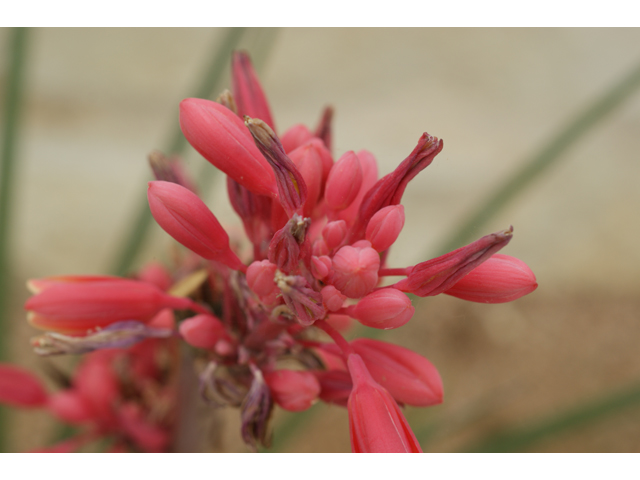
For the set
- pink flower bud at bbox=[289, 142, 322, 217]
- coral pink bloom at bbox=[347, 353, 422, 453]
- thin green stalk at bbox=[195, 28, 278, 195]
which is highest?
thin green stalk at bbox=[195, 28, 278, 195]

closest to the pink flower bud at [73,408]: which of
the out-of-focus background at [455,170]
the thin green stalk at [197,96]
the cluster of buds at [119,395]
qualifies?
the cluster of buds at [119,395]

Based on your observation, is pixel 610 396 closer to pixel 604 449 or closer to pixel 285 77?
pixel 604 449

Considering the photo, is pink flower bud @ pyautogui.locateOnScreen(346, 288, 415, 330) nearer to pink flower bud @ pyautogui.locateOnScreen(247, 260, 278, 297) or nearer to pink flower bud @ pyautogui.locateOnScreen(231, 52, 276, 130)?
pink flower bud @ pyautogui.locateOnScreen(247, 260, 278, 297)

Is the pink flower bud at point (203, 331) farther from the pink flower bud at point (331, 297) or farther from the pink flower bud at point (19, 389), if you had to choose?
the pink flower bud at point (19, 389)

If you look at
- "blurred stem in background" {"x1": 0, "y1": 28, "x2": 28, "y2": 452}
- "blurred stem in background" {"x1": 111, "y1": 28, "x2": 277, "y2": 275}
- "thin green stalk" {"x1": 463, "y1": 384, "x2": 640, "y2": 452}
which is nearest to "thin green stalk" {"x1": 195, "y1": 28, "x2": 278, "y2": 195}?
"blurred stem in background" {"x1": 111, "y1": 28, "x2": 277, "y2": 275}

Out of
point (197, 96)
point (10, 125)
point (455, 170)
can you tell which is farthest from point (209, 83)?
point (455, 170)
